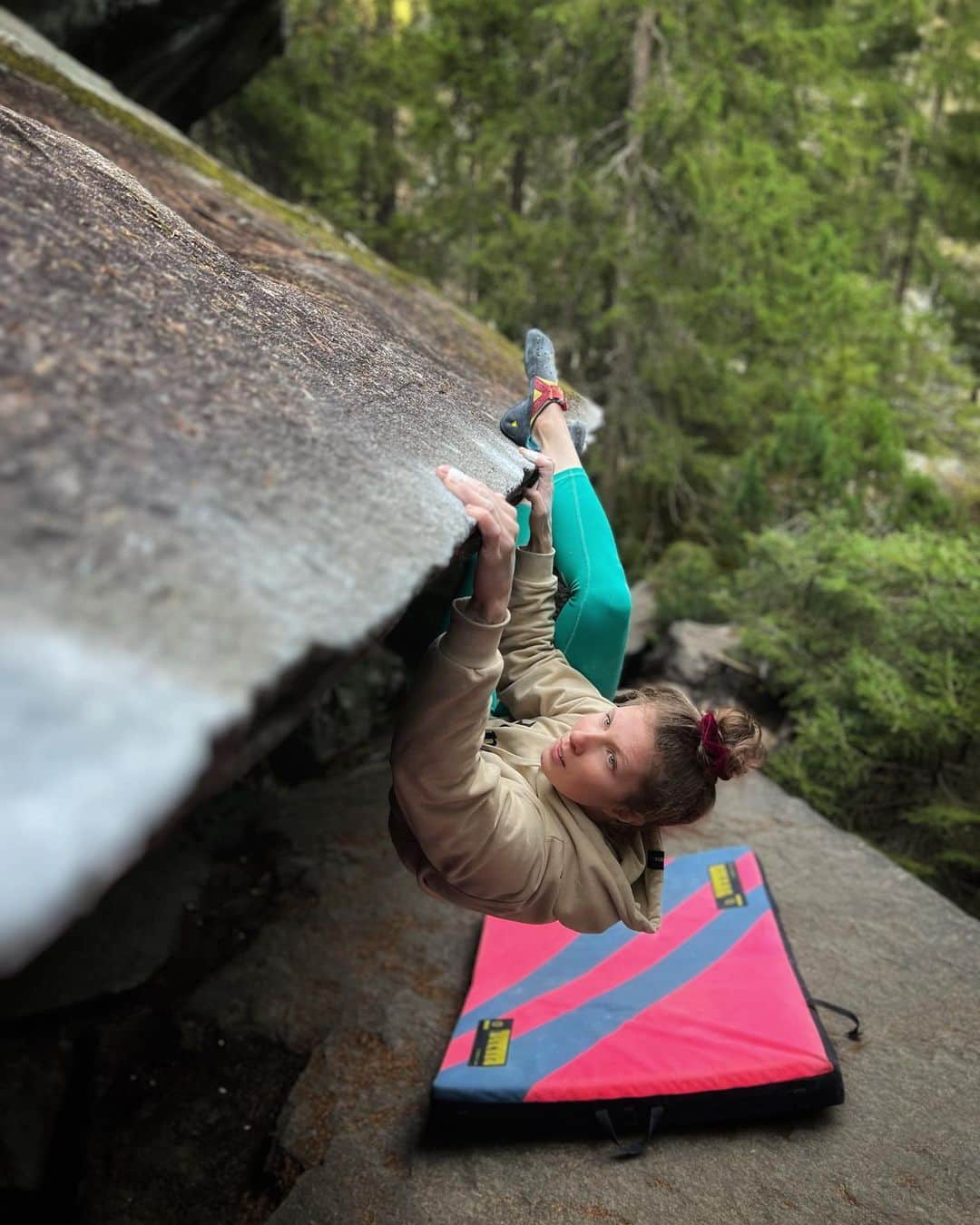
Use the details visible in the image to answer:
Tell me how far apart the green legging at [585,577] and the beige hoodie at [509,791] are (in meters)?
0.07

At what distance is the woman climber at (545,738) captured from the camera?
1673mm

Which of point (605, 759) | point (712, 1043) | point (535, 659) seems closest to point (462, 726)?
point (605, 759)

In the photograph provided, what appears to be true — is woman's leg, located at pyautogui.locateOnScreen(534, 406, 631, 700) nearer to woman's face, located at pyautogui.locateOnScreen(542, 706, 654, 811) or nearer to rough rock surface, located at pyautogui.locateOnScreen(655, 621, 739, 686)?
woman's face, located at pyautogui.locateOnScreen(542, 706, 654, 811)

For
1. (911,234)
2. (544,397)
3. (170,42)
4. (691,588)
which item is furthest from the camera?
(911,234)

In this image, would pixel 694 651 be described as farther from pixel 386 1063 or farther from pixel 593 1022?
pixel 386 1063

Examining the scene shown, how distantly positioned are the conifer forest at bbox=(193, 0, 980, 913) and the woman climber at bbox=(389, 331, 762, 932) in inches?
166

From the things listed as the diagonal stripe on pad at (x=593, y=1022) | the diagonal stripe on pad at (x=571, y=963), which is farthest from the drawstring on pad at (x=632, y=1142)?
the diagonal stripe on pad at (x=571, y=963)

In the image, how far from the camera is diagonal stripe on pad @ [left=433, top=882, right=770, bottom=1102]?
10.3ft

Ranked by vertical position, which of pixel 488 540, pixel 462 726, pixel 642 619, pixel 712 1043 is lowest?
pixel 642 619

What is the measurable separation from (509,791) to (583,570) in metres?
0.74

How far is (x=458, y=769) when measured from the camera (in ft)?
5.56

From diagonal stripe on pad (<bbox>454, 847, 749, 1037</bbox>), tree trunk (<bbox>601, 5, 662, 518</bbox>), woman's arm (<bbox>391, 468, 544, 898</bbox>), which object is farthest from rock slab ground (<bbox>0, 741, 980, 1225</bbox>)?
tree trunk (<bbox>601, 5, 662, 518</bbox>)

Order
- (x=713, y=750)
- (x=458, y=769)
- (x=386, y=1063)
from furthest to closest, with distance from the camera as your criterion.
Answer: (x=386, y=1063), (x=713, y=750), (x=458, y=769)

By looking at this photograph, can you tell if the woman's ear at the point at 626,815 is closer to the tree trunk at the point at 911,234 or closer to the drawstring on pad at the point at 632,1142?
the drawstring on pad at the point at 632,1142
